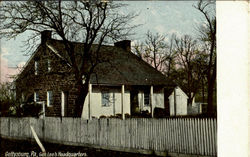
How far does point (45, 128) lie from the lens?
1036 centimetres

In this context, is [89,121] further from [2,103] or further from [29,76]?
[2,103]

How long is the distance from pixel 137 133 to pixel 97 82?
9.65ft

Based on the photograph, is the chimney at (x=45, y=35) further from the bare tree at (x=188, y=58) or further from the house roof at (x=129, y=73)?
the house roof at (x=129, y=73)

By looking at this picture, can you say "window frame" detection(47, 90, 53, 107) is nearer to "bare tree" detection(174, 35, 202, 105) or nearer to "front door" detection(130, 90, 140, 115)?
"front door" detection(130, 90, 140, 115)

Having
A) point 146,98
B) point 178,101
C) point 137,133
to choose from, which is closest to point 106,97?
point 146,98

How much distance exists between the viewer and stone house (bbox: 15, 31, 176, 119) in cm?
992

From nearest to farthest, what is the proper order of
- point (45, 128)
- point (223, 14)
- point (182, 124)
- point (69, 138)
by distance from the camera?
point (223, 14) < point (182, 124) < point (69, 138) < point (45, 128)

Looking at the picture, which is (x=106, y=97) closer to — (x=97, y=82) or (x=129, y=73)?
(x=129, y=73)

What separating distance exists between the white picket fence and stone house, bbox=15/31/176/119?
1700 mm

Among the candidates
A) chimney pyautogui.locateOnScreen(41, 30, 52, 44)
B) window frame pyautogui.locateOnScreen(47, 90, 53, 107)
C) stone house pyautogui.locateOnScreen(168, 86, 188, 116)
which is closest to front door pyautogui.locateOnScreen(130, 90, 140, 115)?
stone house pyautogui.locateOnScreen(168, 86, 188, 116)

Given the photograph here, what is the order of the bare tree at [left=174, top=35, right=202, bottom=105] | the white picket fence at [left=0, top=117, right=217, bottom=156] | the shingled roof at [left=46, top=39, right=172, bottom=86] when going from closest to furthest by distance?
the white picket fence at [left=0, top=117, right=217, bottom=156] < the bare tree at [left=174, top=35, right=202, bottom=105] < the shingled roof at [left=46, top=39, right=172, bottom=86]

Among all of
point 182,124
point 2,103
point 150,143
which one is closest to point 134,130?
point 150,143

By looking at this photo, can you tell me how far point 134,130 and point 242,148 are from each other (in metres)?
6.02

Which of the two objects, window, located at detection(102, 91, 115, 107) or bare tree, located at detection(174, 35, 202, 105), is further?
window, located at detection(102, 91, 115, 107)
